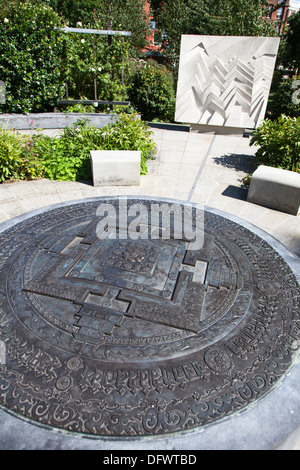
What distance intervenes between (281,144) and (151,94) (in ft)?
17.2

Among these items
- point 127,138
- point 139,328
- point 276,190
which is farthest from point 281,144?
point 139,328

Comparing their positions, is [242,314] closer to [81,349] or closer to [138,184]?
[81,349]

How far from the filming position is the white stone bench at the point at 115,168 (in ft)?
15.5

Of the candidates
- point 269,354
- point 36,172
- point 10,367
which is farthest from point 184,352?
point 36,172

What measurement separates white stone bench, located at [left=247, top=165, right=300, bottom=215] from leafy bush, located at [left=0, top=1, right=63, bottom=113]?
19.2 ft

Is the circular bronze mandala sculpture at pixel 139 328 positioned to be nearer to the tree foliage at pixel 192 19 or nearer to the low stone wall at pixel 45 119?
the low stone wall at pixel 45 119

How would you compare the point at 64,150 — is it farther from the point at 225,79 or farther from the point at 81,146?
the point at 225,79

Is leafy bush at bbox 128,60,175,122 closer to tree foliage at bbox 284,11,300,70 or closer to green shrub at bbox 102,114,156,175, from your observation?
green shrub at bbox 102,114,156,175

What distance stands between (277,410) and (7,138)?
206 inches

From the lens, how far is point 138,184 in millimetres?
4938

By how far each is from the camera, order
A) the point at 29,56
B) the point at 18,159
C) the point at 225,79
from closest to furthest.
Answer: the point at 18,159 < the point at 29,56 < the point at 225,79

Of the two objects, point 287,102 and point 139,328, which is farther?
point 287,102

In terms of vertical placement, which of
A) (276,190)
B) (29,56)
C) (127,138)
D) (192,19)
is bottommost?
(276,190)

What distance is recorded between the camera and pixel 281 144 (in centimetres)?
520
